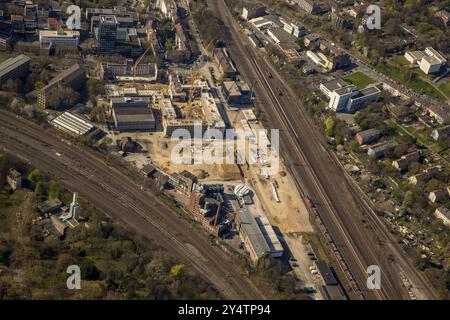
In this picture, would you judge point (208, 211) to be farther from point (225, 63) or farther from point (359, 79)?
point (359, 79)

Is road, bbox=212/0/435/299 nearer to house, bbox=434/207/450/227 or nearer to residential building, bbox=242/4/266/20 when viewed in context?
house, bbox=434/207/450/227

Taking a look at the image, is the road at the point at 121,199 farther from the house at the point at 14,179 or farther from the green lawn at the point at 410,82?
the green lawn at the point at 410,82

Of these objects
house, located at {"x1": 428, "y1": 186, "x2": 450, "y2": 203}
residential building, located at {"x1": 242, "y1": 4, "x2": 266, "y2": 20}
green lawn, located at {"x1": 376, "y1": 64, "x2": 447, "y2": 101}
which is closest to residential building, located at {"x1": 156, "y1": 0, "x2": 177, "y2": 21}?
residential building, located at {"x1": 242, "y1": 4, "x2": 266, "y2": 20}

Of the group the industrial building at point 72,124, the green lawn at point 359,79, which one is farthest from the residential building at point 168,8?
the industrial building at point 72,124

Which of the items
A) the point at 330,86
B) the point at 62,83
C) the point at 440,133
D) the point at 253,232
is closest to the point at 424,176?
the point at 440,133

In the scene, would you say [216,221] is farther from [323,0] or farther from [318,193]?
[323,0]
